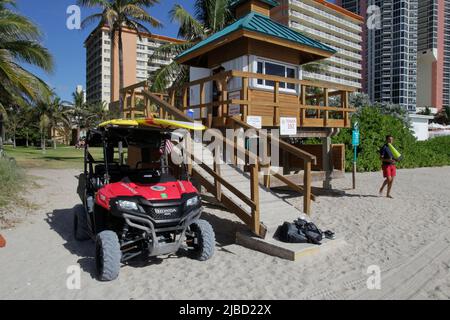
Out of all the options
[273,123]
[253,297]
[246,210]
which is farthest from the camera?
[273,123]

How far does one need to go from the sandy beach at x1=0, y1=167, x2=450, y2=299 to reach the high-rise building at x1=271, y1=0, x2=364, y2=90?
68.5m

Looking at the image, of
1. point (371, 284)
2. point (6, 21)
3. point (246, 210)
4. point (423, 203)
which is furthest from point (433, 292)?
point (6, 21)

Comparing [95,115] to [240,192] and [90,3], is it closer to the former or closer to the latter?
[90,3]

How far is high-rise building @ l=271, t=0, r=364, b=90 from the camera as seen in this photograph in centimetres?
7439

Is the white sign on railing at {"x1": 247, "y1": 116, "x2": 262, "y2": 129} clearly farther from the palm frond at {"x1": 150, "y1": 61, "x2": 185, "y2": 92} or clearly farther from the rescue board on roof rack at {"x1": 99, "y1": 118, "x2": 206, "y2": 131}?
the palm frond at {"x1": 150, "y1": 61, "x2": 185, "y2": 92}

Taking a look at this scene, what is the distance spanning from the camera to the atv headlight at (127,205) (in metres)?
4.72

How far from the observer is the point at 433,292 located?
4.43 m

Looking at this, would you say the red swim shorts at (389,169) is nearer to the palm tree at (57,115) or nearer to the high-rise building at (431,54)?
the palm tree at (57,115)

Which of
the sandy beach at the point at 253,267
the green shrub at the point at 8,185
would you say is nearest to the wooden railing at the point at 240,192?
the sandy beach at the point at 253,267

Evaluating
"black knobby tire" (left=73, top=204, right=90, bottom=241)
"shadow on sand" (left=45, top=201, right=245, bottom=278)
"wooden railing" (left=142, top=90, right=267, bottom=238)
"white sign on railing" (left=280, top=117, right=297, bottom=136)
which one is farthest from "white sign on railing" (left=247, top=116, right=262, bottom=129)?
"black knobby tire" (left=73, top=204, right=90, bottom=241)

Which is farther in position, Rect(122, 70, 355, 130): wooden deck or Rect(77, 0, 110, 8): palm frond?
Rect(77, 0, 110, 8): palm frond

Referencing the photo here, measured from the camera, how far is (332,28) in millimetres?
81375
